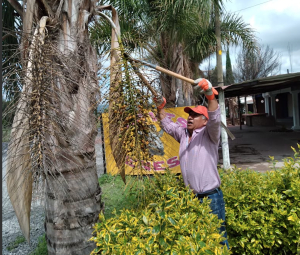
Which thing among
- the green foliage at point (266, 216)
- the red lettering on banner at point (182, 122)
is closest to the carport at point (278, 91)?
the red lettering on banner at point (182, 122)

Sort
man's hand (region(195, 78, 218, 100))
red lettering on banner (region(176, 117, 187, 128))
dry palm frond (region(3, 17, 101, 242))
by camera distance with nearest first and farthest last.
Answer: dry palm frond (region(3, 17, 101, 242)) < man's hand (region(195, 78, 218, 100)) < red lettering on banner (region(176, 117, 187, 128))

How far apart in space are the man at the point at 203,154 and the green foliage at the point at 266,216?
1.16ft

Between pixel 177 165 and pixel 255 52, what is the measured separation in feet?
17.1

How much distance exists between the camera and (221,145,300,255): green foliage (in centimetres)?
271

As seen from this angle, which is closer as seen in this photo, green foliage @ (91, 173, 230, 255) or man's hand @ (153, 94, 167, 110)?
green foliage @ (91, 173, 230, 255)

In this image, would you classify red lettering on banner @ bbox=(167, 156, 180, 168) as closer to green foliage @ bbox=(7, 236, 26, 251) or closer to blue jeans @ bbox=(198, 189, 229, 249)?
green foliage @ bbox=(7, 236, 26, 251)

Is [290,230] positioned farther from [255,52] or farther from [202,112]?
[255,52]

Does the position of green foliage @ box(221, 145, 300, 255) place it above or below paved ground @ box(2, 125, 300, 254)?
above

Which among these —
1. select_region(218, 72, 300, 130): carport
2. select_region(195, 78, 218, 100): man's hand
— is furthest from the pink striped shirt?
select_region(218, 72, 300, 130): carport

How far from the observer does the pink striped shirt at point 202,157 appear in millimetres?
2479

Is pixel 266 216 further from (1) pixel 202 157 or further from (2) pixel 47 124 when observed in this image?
(2) pixel 47 124

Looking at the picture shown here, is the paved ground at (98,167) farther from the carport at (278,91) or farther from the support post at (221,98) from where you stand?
the carport at (278,91)

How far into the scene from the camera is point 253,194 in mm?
2861

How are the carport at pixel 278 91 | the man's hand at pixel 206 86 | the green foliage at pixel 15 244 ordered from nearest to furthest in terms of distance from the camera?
the man's hand at pixel 206 86 → the green foliage at pixel 15 244 → the carport at pixel 278 91
